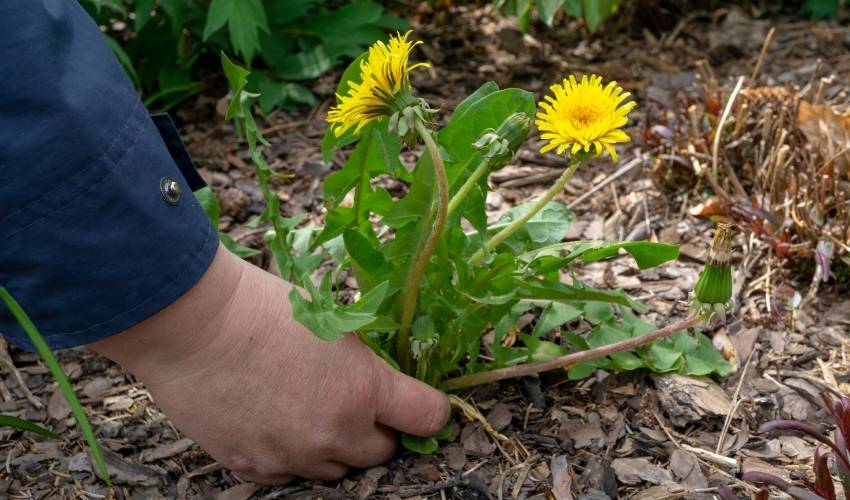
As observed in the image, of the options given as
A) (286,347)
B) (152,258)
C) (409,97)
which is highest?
(409,97)

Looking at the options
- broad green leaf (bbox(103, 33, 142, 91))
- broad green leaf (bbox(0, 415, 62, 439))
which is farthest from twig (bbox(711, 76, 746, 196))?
broad green leaf (bbox(0, 415, 62, 439))

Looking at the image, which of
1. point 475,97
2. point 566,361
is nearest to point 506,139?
point 475,97

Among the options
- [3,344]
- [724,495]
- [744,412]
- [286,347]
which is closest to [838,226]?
[744,412]

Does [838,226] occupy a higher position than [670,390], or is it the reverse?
[838,226]

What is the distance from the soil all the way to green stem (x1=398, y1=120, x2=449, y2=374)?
0.62ft

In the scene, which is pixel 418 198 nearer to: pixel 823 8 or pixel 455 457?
pixel 455 457

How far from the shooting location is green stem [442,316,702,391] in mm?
1479

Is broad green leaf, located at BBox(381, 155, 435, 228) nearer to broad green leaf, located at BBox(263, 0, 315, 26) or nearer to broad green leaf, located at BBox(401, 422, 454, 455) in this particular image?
broad green leaf, located at BBox(401, 422, 454, 455)

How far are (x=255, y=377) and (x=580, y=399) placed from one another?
0.67 metres

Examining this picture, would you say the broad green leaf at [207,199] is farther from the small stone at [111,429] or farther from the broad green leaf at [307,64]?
the broad green leaf at [307,64]

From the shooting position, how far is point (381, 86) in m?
1.27

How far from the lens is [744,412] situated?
66.8 inches

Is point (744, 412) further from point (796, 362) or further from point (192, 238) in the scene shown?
point (192, 238)

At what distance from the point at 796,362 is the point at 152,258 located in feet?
4.15
